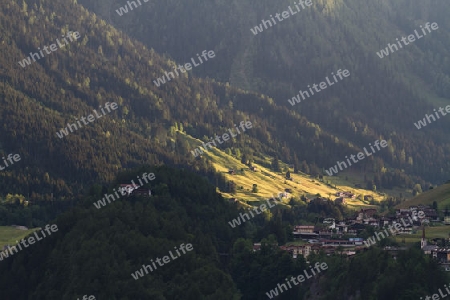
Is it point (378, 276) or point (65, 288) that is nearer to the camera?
point (378, 276)

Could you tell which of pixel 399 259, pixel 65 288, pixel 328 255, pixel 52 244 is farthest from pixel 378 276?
pixel 52 244

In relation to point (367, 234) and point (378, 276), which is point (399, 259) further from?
point (367, 234)

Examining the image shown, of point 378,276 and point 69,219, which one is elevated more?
point 69,219

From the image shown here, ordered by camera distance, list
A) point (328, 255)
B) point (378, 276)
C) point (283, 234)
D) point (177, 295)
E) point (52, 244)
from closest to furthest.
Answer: point (378, 276), point (177, 295), point (328, 255), point (52, 244), point (283, 234)

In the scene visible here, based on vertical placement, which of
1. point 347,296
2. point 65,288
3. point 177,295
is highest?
point 65,288

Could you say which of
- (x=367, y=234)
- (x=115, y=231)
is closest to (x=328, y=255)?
(x=367, y=234)

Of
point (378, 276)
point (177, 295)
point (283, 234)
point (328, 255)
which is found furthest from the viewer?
point (283, 234)

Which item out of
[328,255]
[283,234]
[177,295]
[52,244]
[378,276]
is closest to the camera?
[378,276]

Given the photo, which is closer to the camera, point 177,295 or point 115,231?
point 177,295

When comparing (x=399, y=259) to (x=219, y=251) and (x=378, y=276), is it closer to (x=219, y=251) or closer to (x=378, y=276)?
(x=378, y=276)
